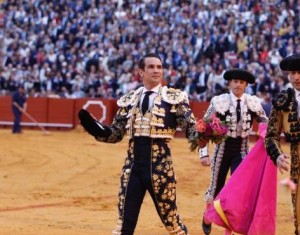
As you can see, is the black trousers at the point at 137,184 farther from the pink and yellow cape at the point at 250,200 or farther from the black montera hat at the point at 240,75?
the black montera hat at the point at 240,75

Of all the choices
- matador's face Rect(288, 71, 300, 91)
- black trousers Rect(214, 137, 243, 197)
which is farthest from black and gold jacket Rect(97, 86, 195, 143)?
black trousers Rect(214, 137, 243, 197)

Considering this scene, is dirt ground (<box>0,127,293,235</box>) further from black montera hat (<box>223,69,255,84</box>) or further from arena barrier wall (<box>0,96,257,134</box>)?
arena barrier wall (<box>0,96,257,134</box>)

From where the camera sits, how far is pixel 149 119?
6.04m

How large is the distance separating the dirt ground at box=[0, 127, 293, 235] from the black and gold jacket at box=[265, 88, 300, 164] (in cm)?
68

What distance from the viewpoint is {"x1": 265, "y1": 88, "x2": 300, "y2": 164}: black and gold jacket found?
18.5 ft

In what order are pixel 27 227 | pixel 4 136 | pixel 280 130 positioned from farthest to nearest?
pixel 4 136
pixel 27 227
pixel 280 130

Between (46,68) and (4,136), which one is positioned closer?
(4,136)

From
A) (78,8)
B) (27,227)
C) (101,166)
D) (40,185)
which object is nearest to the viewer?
(27,227)

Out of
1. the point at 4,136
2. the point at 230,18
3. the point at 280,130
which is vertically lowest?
the point at 4,136

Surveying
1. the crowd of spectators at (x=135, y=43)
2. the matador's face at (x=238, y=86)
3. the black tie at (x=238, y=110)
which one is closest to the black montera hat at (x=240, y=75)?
the matador's face at (x=238, y=86)

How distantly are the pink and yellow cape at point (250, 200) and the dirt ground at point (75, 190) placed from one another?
0.61ft

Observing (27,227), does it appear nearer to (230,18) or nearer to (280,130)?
(280,130)

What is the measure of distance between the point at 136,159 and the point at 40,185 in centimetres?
644

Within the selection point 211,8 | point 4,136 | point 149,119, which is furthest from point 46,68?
point 149,119
